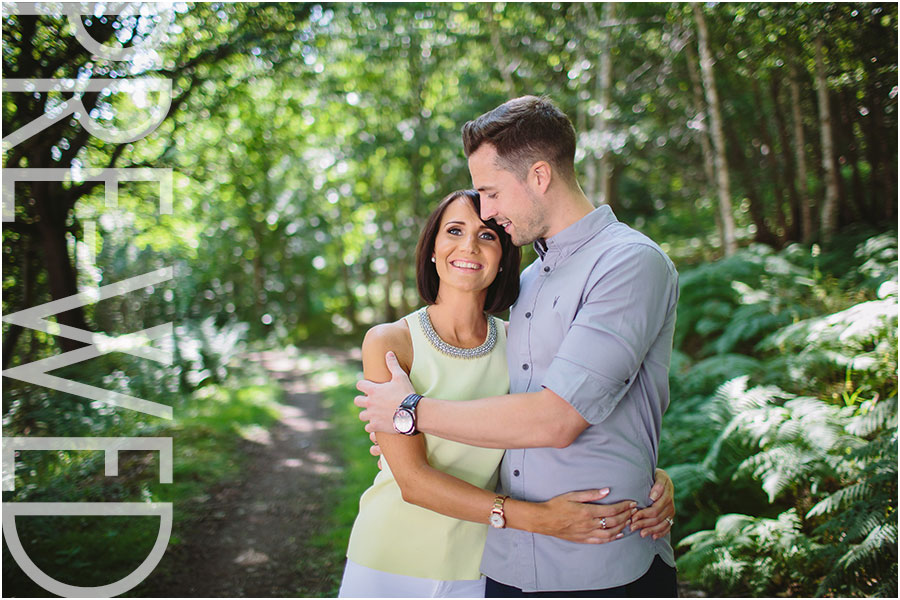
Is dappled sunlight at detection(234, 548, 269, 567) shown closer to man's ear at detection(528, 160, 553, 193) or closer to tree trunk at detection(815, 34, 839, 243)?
man's ear at detection(528, 160, 553, 193)

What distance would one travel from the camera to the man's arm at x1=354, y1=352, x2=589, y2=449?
5.28ft

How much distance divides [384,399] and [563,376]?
1.79 feet

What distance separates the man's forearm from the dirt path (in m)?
3.10

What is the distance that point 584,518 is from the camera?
67.3 inches

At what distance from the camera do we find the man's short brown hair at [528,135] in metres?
1.92

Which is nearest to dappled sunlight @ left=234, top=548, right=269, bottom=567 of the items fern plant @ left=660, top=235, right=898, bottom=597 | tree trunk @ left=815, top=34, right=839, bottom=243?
fern plant @ left=660, top=235, right=898, bottom=597

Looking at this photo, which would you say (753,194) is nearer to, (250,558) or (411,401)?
(250,558)

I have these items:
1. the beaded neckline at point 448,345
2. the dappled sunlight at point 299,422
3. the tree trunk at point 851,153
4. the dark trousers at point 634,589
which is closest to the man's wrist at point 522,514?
the dark trousers at point 634,589

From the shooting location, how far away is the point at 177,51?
5.82 m

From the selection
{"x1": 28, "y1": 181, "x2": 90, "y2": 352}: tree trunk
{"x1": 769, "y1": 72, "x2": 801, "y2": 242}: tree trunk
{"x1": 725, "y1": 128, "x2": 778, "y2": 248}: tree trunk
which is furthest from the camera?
{"x1": 725, "y1": 128, "x2": 778, "y2": 248}: tree trunk

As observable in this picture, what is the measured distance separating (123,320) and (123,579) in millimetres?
1972

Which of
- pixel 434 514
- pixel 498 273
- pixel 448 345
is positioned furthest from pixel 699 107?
pixel 434 514

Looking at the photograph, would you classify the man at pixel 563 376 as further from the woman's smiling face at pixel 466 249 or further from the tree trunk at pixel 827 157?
the tree trunk at pixel 827 157

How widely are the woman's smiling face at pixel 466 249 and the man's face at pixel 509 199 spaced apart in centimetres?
17
